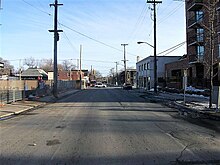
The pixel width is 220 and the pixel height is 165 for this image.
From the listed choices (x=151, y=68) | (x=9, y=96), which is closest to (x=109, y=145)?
(x=9, y=96)

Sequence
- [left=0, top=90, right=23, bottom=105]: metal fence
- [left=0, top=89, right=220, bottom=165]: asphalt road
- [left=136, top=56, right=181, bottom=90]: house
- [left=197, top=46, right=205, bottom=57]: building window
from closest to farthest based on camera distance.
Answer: [left=0, top=89, right=220, bottom=165]: asphalt road
[left=0, top=90, right=23, bottom=105]: metal fence
[left=197, top=46, right=205, bottom=57]: building window
[left=136, top=56, right=181, bottom=90]: house

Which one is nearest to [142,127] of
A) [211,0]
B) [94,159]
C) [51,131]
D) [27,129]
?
[51,131]

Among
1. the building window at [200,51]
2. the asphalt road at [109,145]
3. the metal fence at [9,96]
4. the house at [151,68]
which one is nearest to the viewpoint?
the asphalt road at [109,145]

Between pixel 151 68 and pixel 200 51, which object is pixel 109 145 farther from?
pixel 151 68

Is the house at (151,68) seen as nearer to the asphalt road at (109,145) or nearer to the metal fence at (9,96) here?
the metal fence at (9,96)

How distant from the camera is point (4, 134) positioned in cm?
1145

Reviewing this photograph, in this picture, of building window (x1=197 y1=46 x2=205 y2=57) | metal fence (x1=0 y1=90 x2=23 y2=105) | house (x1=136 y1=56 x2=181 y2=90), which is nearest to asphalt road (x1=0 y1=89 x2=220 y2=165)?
metal fence (x1=0 y1=90 x2=23 y2=105)

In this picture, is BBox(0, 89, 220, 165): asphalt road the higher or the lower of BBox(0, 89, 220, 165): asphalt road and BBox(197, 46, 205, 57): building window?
the lower

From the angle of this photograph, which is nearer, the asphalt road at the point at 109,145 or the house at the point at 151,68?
the asphalt road at the point at 109,145

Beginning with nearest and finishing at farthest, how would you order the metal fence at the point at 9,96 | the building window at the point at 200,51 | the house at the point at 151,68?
the metal fence at the point at 9,96
the building window at the point at 200,51
the house at the point at 151,68

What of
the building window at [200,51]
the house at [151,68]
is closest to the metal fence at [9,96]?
the building window at [200,51]

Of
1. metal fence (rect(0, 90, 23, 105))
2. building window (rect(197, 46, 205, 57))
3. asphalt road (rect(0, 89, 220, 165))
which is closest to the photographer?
asphalt road (rect(0, 89, 220, 165))

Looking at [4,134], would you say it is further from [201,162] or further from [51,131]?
[201,162]

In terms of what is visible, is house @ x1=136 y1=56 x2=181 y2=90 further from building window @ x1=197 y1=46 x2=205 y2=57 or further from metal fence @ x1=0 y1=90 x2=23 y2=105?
metal fence @ x1=0 y1=90 x2=23 y2=105
